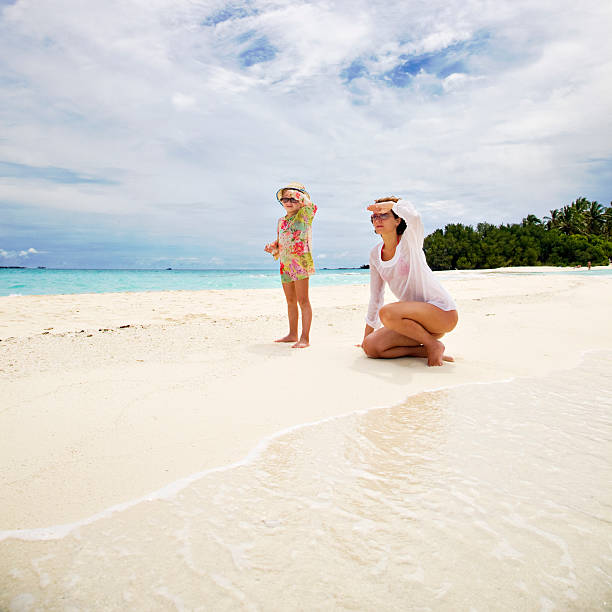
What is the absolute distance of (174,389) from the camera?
280cm

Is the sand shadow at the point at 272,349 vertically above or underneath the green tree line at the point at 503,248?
underneath

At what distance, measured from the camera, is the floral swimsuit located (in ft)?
14.7

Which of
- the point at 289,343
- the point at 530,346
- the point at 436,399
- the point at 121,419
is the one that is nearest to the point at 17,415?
the point at 121,419

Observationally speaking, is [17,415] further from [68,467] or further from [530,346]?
[530,346]

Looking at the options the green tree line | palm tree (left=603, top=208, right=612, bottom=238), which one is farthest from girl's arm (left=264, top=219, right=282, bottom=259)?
palm tree (left=603, top=208, right=612, bottom=238)

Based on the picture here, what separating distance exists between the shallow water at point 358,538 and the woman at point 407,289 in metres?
1.55

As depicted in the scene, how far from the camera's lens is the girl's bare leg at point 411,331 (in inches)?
136

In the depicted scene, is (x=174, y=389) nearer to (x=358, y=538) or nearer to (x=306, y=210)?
(x=358, y=538)

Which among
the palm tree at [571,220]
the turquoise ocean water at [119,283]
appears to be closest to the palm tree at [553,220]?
the palm tree at [571,220]

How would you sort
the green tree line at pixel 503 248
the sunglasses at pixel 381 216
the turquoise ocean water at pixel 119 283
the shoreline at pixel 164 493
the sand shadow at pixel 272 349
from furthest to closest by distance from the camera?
the green tree line at pixel 503 248 < the turquoise ocean water at pixel 119 283 < the sand shadow at pixel 272 349 < the sunglasses at pixel 381 216 < the shoreline at pixel 164 493

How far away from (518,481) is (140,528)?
1.37m

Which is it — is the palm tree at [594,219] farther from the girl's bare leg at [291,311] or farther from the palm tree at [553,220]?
the girl's bare leg at [291,311]

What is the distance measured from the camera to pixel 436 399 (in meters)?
2.66

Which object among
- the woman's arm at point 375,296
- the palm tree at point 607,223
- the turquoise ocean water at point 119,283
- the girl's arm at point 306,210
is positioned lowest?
the turquoise ocean water at point 119,283
